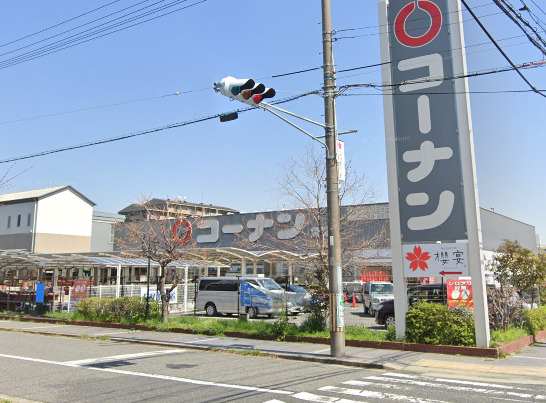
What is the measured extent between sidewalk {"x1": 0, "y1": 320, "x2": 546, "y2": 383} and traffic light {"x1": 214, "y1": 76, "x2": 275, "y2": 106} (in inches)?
256

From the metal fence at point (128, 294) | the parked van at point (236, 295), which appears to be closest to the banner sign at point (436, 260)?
the parked van at point (236, 295)

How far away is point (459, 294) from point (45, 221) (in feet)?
166

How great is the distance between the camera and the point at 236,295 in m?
23.2

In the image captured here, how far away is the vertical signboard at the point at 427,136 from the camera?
1289 centimetres

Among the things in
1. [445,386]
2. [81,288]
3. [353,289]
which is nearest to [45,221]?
[81,288]

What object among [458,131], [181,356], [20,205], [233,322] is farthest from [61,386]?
[20,205]

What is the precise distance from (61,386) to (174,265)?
19322 mm

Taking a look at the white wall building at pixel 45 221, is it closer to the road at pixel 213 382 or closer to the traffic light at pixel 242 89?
the road at pixel 213 382

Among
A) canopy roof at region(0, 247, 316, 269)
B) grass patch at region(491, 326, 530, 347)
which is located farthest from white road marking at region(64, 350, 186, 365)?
canopy roof at region(0, 247, 316, 269)

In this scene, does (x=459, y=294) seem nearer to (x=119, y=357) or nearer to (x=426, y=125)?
(x=426, y=125)

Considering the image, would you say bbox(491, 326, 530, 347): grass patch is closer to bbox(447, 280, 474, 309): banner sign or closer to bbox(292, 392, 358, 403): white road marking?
bbox(447, 280, 474, 309): banner sign

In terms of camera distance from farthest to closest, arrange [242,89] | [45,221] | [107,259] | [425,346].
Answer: [45,221], [107,259], [425,346], [242,89]

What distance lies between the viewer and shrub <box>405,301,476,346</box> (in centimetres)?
1246

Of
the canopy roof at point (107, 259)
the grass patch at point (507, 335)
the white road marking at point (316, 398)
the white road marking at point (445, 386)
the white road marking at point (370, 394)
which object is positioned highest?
the canopy roof at point (107, 259)
